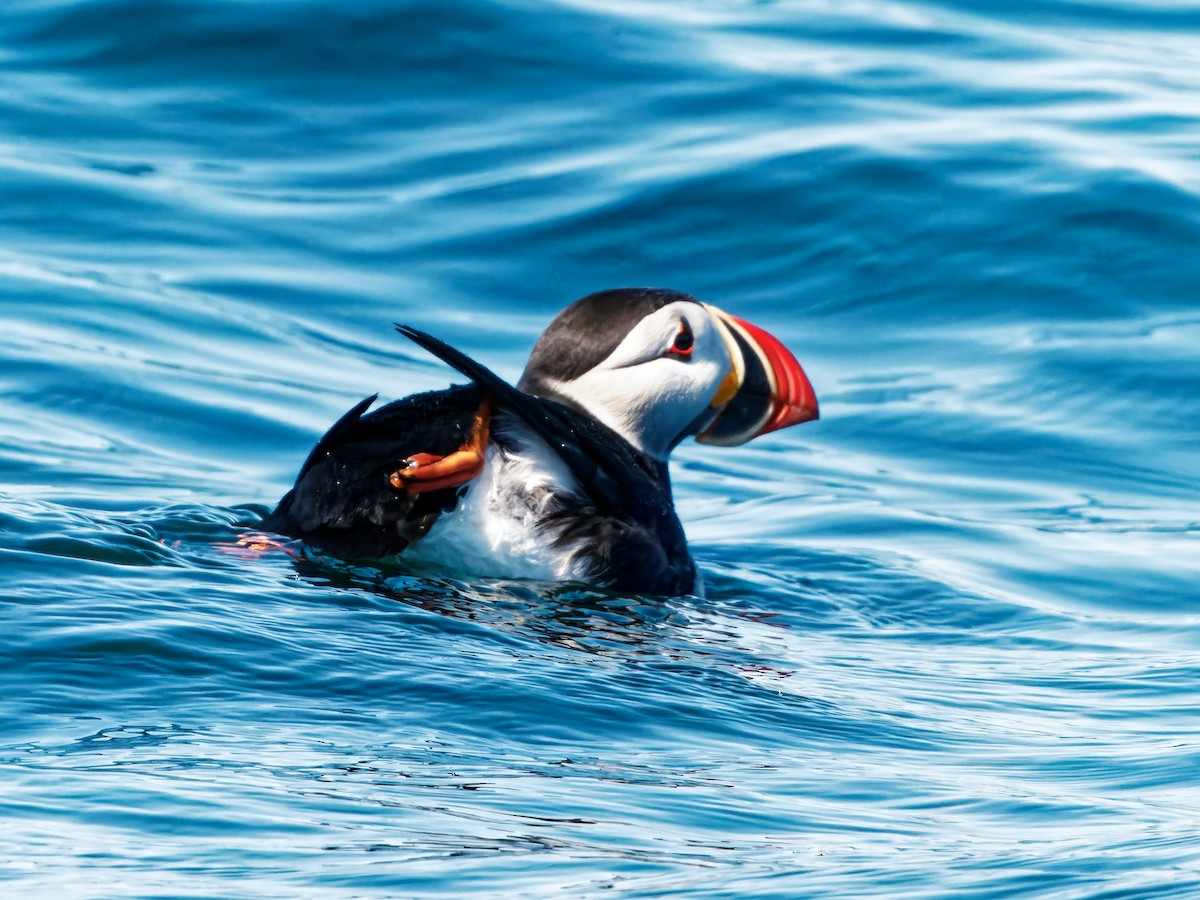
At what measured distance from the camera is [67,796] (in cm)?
336

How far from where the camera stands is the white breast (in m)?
5.24

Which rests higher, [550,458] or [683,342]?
[683,342]

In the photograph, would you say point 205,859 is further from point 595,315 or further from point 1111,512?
point 1111,512

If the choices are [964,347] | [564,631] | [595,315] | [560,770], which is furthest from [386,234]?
[560,770]

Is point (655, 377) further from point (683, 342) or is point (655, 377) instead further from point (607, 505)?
point (607, 505)

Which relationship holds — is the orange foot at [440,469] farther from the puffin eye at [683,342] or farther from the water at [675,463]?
the puffin eye at [683,342]

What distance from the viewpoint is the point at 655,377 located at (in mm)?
5797

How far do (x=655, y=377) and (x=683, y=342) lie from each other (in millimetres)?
131

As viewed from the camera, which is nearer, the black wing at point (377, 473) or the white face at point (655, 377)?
the black wing at point (377, 473)

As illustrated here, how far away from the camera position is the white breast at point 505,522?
524 cm

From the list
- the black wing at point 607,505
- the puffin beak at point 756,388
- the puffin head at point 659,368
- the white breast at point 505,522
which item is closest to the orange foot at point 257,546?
the white breast at point 505,522

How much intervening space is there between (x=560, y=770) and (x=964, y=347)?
6669 mm

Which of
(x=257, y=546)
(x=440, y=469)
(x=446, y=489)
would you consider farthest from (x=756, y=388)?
(x=257, y=546)

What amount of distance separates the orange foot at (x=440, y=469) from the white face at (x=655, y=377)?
0.81 meters
